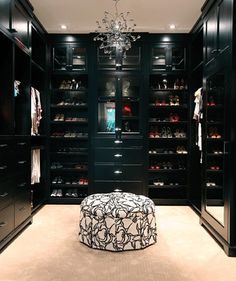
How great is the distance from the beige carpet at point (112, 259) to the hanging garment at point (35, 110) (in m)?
1.51

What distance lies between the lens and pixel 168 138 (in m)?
5.16

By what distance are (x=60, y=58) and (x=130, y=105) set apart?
5.02 feet

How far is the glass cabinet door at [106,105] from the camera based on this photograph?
514cm

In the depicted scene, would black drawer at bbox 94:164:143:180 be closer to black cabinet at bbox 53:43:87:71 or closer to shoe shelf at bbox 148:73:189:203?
shoe shelf at bbox 148:73:189:203

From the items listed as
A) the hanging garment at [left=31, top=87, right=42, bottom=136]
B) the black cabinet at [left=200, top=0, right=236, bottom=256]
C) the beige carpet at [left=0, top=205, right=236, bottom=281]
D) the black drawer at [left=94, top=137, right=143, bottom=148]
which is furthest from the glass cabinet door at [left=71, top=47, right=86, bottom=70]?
the beige carpet at [left=0, top=205, right=236, bottom=281]

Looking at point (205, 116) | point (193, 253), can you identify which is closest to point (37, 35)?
point (205, 116)

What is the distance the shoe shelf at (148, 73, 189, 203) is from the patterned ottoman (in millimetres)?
2020

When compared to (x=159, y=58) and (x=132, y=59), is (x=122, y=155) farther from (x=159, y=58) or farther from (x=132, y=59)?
(x=159, y=58)

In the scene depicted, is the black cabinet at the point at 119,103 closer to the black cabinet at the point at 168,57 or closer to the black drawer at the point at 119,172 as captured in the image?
the black cabinet at the point at 168,57

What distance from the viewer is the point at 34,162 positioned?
14.8ft

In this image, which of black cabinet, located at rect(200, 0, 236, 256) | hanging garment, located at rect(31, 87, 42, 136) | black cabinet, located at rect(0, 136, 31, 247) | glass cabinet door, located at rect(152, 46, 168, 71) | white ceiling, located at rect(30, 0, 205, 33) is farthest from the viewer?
glass cabinet door, located at rect(152, 46, 168, 71)

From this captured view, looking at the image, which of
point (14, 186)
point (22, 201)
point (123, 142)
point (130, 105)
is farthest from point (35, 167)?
point (130, 105)

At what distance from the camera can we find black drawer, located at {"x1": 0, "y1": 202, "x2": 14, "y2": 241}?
9.62 ft

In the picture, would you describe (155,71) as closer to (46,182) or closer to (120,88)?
(120,88)
